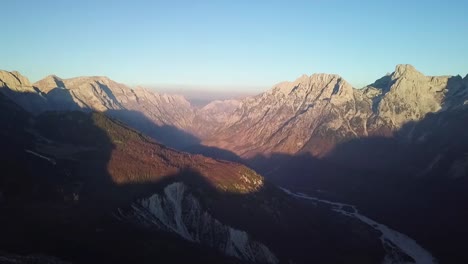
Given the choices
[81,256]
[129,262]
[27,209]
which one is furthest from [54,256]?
[27,209]

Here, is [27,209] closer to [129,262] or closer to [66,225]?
[66,225]

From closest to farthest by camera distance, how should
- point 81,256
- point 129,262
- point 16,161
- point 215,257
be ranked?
point 81,256, point 129,262, point 215,257, point 16,161

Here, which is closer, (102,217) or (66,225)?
(66,225)

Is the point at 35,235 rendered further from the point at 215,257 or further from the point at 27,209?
the point at 215,257

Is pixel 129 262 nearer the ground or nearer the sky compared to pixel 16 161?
nearer the ground

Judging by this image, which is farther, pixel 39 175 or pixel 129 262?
pixel 39 175

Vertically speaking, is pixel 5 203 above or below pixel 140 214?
above

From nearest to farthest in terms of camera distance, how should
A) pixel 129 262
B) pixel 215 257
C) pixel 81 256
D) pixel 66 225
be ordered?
pixel 81 256
pixel 129 262
pixel 66 225
pixel 215 257

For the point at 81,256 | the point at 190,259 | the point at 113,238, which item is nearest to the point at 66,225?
the point at 113,238

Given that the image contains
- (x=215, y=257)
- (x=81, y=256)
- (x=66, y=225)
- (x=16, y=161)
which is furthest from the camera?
(x=16, y=161)
